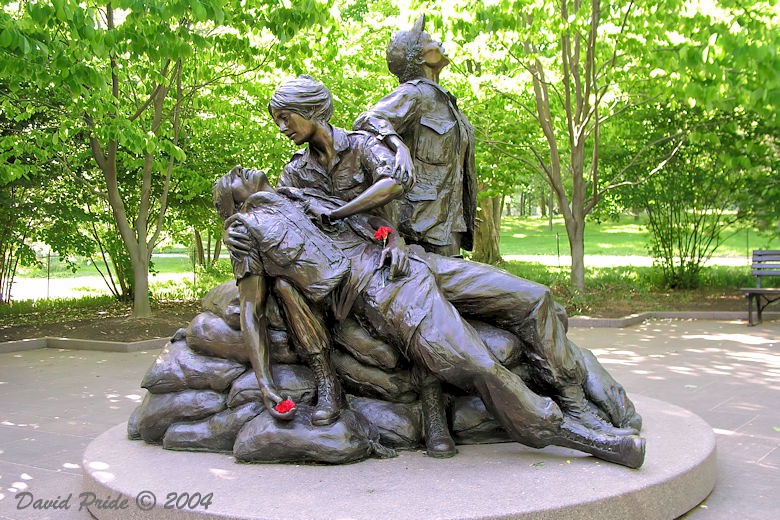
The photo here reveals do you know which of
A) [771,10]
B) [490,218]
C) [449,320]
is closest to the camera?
[449,320]

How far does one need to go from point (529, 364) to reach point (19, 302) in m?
12.5

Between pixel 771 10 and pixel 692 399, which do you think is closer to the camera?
pixel 692 399

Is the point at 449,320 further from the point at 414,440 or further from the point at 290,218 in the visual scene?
the point at 290,218

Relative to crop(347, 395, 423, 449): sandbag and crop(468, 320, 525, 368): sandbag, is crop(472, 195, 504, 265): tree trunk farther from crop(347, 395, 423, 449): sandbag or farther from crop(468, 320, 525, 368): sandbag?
crop(347, 395, 423, 449): sandbag

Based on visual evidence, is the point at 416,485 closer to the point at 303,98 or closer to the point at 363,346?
the point at 363,346

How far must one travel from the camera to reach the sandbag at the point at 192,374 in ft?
15.0

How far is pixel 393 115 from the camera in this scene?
4.94 m

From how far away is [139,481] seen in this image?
3.84 metres

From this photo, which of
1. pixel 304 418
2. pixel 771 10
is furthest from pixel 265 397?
pixel 771 10

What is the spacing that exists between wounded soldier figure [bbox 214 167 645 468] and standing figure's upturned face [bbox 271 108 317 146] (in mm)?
327

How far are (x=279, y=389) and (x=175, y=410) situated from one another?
629mm

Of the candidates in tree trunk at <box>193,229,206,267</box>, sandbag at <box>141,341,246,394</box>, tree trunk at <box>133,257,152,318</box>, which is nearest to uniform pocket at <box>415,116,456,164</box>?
sandbag at <box>141,341,246,394</box>

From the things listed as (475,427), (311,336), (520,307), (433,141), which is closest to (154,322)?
(433,141)

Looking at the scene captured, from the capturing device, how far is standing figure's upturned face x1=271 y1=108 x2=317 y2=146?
4.55 metres
